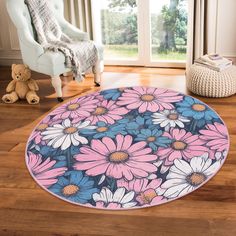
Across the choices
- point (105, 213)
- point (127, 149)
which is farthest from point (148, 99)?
point (105, 213)

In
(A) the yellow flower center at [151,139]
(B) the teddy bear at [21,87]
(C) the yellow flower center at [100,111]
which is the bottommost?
(A) the yellow flower center at [151,139]

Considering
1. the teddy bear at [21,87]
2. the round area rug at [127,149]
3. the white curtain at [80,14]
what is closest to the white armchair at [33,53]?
the teddy bear at [21,87]

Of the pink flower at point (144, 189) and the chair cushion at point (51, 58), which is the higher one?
the chair cushion at point (51, 58)

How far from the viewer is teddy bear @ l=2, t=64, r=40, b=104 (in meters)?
3.70

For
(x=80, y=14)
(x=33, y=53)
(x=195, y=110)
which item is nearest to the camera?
(x=195, y=110)

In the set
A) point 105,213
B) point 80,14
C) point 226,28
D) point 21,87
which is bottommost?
point 105,213

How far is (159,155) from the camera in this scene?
2.78m

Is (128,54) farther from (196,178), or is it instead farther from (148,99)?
(196,178)

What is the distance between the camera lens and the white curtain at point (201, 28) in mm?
4004

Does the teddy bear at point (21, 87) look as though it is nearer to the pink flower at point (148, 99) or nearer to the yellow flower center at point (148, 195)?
the pink flower at point (148, 99)

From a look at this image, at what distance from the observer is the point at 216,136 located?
299 cm

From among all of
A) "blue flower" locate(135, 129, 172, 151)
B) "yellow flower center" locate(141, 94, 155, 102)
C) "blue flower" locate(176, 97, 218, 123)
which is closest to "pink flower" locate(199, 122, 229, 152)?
"blue flower" locate(176, 97, 218, 123)

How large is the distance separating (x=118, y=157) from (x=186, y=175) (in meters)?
0.48

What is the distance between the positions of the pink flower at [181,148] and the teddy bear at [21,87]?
1352 mm
